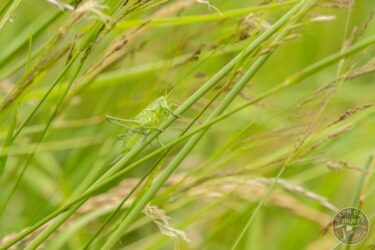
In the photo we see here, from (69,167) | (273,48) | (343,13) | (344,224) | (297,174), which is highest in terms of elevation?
(343,13)

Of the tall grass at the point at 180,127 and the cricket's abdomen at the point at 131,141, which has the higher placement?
the tall grass at the point at 180,127

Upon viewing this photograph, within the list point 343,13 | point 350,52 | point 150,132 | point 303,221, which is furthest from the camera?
point 343,13

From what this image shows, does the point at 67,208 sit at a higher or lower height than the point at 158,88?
lower

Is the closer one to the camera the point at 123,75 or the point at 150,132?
the point at 150,132

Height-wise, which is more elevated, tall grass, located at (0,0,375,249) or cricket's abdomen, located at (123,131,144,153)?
tall grass, located at (0,0,375,249)

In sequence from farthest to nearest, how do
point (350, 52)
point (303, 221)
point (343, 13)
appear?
1. point (343, 13)
2. point (303, 221)
3. point (350, 52)

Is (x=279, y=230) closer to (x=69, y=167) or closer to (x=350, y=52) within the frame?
(x=69, y=167)

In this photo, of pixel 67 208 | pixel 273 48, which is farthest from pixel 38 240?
pixel 273 48

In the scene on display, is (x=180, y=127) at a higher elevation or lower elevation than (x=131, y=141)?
higher

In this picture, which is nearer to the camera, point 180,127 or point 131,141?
point 131,141
